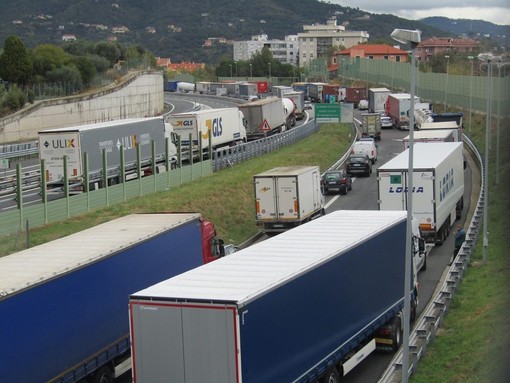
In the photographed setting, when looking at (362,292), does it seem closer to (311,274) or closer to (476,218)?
(311,274)

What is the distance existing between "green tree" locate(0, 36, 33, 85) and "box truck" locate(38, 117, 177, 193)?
29.7 meters

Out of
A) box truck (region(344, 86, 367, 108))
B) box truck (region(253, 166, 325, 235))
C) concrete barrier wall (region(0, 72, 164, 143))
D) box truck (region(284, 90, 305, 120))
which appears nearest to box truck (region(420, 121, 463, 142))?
box truck (region(253, 166, 325, 235))

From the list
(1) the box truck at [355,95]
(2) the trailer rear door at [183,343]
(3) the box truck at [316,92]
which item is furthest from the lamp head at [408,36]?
(3) the box truck at [316,92]

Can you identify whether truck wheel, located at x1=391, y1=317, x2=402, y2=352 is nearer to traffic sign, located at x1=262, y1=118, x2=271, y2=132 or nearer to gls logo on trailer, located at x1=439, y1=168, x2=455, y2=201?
gls logo on trailer, located at x1=439, y1=168, x2=455, y2=201

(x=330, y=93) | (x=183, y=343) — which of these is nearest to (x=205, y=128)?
(x=183, y=343)

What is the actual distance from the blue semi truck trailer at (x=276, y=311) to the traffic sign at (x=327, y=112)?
54.9 metres

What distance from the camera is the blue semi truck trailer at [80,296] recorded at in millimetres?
15531

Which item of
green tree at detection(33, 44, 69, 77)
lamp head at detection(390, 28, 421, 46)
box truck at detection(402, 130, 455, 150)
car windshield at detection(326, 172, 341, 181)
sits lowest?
car windshield at detection(326, 172, 341, 181)

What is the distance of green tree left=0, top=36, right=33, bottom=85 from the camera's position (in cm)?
7469

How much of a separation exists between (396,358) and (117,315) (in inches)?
242

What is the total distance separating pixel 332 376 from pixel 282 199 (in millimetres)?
20779

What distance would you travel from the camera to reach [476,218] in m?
36.0

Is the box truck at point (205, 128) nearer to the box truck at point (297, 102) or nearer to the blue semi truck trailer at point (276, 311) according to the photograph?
the box truck at point (297, 102)

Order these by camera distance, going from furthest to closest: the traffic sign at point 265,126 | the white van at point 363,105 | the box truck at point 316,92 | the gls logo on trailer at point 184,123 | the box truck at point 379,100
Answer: the box truck at point 316,92, the white van at point 363,105, the box truck at point 379,100, the traffic sign at point 265,126, the gls logo on trailer at point 184,123
